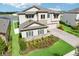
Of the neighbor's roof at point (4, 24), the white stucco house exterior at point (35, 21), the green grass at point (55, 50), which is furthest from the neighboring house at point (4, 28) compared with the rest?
the green grass at point (55, 50)

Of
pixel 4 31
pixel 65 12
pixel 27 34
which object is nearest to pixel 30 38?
pixel 27 34

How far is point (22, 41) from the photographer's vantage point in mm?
1805

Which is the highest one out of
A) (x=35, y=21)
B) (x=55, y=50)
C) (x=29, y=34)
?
(x=35, y=21)

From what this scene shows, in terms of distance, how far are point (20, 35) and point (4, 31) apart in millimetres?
134

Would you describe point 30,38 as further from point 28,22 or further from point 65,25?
point 65,25

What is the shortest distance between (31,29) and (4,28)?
0.73 feet

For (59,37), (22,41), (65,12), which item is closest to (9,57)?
(22,41)

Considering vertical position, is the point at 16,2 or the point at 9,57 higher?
the point at 16,2

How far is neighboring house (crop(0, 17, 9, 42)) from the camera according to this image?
1.79 metres

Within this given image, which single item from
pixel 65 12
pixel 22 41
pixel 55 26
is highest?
pixel 65 12

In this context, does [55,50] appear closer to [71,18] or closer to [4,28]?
[71,18]

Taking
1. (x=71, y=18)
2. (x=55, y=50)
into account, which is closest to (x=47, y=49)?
(x=55, y=50)

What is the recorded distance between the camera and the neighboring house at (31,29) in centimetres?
180

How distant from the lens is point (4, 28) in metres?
1.80
